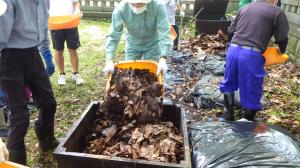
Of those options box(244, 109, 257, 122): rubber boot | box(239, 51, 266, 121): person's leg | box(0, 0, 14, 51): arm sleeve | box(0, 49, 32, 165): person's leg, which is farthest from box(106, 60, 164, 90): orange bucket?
box(244, 109, 257, 122): rubber boot

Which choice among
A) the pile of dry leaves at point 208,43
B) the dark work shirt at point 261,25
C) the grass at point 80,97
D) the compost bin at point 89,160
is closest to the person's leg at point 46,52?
the grass at point 80,97

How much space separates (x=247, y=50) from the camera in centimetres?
344

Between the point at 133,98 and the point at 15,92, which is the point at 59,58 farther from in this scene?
the point at 133,98

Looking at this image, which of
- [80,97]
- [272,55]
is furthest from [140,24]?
[80,97]

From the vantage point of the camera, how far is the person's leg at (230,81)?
3.59 metres

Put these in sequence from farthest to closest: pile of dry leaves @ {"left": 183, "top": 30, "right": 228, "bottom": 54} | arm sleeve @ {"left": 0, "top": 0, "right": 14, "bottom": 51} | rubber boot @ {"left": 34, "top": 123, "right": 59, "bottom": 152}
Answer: pile of dry leaves @ {"left": 183, "top": 30, "right": 228, "bottom": 54} → rubber boot @ {"left": 34, "top": 123, "right": 59, "bottom": 152} → arm sleeve @ {"left": 0, "top": 0, "right": 14, "bottom": 51}

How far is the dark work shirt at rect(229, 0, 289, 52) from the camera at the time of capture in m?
3.32

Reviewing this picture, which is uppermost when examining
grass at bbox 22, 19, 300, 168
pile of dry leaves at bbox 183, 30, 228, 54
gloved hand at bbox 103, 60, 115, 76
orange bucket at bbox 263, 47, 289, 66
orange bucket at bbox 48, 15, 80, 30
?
orange bucket at bbox 48, 15, 80, 30

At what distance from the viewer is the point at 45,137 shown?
3.18 m

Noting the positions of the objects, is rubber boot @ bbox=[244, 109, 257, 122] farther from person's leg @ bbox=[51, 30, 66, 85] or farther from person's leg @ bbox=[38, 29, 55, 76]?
person's leg @ bbox=[51, 30, 66, 85]

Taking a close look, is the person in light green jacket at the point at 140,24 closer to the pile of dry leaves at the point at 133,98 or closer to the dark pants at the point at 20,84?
the pile of dry leaves at the point at 133,98

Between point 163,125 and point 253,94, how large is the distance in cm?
151

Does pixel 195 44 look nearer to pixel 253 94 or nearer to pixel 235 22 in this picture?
pixel 235 22

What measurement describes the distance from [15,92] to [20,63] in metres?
0.26
